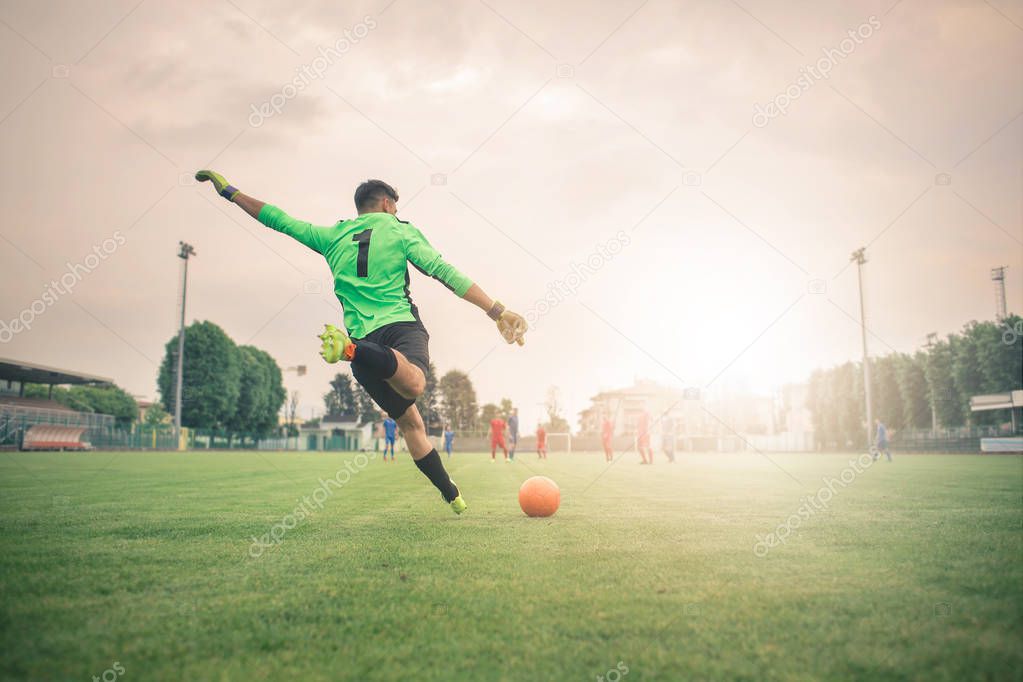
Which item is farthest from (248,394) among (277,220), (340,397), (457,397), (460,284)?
(460,284)

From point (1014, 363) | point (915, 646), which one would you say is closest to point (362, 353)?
point (915, 646)

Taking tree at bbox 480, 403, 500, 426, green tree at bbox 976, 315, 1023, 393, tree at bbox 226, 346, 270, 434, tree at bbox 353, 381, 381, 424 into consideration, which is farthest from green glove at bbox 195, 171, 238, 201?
tree at bbox 353, 381, 381, 424

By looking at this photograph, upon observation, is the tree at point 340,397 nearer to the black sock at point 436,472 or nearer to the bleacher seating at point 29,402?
the bleacher seating at point 29,402

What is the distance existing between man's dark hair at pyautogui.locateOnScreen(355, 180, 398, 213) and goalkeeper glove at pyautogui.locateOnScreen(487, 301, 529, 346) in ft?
4.64

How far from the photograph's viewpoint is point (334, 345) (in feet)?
13.6

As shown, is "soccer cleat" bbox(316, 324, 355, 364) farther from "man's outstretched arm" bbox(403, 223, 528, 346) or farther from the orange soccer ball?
the orange soccer ball

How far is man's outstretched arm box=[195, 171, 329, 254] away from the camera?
16.9ft

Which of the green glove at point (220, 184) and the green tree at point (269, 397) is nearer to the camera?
the green glove at point (220, 184)

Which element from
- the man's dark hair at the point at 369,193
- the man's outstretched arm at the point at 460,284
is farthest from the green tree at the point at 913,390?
the man's dark hair at the point at 369,193

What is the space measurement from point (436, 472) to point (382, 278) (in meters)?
1.86

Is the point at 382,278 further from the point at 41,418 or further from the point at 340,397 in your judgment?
the point at 340,397

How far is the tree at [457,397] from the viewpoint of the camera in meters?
107

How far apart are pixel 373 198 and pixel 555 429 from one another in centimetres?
10405

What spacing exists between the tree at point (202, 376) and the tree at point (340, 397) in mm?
73093
